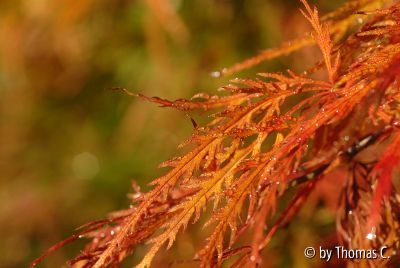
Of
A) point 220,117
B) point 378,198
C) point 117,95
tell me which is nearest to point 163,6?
point 117,95

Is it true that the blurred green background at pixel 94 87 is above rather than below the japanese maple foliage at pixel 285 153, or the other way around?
above

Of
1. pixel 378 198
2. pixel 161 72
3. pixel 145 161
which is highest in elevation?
pixel 161 72

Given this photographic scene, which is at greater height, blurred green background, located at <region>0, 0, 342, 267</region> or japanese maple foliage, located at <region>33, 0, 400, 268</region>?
blurred green background, located at <region>0, 0, 342, 267</region>

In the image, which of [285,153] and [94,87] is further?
[94,87]

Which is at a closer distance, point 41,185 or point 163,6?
point 163,6

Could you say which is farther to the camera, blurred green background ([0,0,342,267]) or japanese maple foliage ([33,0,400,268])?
blurred green background ([0,0,342,267])

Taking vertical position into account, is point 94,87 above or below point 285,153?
above

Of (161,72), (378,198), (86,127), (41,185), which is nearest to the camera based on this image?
(378,198)

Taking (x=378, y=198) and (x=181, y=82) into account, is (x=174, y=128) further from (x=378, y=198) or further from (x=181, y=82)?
(x=378, y=198)
